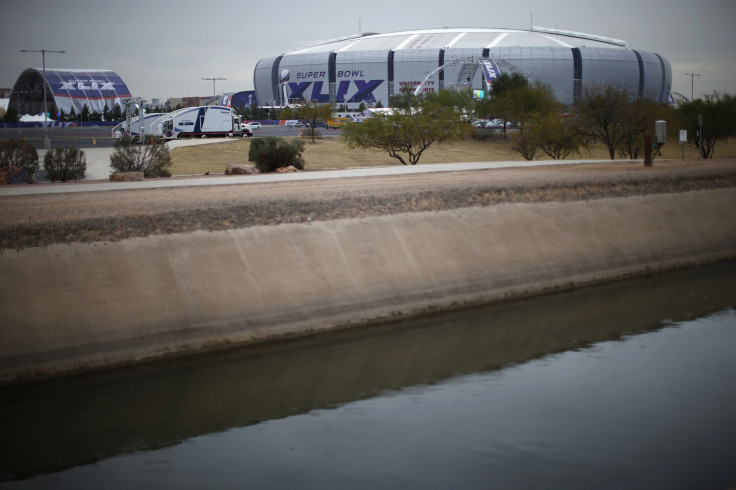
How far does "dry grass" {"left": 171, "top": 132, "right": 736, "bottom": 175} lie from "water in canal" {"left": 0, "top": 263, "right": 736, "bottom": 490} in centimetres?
3481

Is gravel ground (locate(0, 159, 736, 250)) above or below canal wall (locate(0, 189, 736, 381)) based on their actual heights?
above

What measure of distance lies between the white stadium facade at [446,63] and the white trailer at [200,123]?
214 feet

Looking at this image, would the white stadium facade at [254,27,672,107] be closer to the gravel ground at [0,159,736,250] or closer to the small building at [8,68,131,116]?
the small building at [8,68,131,116]

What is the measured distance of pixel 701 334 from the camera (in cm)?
1670

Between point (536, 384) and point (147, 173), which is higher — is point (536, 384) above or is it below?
below

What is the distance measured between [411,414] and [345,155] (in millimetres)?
49001

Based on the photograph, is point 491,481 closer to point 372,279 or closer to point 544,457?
point 544,457

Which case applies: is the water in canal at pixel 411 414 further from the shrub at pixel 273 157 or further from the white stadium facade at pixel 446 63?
the white stadium facade at pixel 446 63

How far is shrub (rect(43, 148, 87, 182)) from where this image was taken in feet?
133

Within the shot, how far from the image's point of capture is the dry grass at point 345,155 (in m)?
54.5

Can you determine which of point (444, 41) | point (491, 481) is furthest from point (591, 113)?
point (444, 41)

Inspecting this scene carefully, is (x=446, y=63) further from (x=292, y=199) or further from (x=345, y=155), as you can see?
(x=292, y=199)

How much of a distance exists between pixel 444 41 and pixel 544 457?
504ft

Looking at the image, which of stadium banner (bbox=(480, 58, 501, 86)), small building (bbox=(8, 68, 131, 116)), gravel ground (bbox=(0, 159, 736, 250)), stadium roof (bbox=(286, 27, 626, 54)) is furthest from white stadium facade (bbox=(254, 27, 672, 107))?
gravel ground (bbox=(0, 159, 736, 250))
